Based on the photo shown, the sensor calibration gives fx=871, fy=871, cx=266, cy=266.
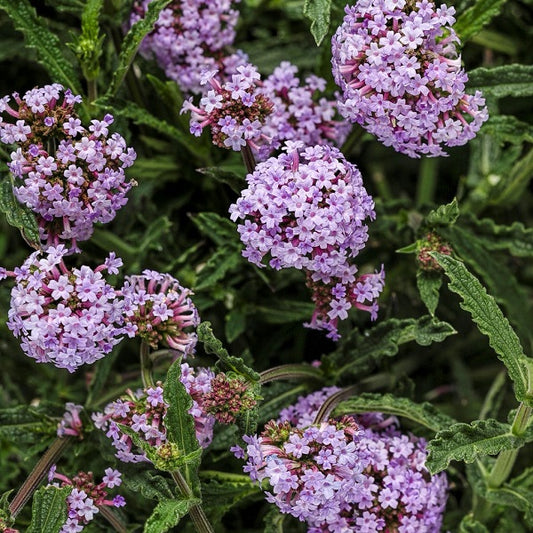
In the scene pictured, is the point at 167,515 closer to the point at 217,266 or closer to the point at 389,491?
the point at 389,491

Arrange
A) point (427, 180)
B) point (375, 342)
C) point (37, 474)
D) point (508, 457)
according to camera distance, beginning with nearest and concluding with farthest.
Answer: point (37, 474) < point (508, 457) < point (375, 342) < point (427, 180)

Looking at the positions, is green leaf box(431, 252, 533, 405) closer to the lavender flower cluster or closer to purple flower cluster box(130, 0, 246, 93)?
the lavender flower cluster

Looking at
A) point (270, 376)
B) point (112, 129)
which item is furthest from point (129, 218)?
point (270, 376)

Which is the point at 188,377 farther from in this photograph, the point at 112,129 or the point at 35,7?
the point at 35,7

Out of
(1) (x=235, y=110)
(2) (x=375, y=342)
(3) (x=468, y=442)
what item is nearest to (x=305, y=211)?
(1) (x=235, y=110)

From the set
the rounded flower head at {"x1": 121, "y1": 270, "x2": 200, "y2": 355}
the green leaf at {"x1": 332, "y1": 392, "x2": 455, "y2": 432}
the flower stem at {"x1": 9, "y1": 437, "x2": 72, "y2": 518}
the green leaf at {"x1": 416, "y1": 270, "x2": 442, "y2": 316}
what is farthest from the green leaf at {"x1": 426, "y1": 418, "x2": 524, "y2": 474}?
the flower stem at {"x1": 9, "y1": 437, "x2": 72, "y2": 518}

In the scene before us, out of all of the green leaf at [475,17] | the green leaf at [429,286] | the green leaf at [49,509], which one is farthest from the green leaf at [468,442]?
the green leaf at [475,17]

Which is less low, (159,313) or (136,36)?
(136,36)

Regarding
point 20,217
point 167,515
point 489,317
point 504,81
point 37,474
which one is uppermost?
point 504,81
